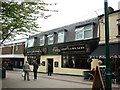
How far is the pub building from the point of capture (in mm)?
19250

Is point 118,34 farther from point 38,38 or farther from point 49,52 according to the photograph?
point 38,38

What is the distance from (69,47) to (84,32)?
2869 mm

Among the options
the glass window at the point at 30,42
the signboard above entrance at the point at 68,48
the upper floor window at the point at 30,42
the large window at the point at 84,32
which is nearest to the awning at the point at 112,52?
the signboard above entrance at the point at 68,48

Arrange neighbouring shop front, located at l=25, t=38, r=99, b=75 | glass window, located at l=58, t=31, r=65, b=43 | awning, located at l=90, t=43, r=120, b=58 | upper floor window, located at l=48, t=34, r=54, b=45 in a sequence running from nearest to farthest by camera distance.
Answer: awning, located at l=90, t=43, r=120, b=58 < neighbouring shop front, located at l=25, t=38, r=99, b=75 < glass window, located at l=58, t=31, r=65, b=43 < upper floor window, located at l=48, t=34, r=54, b=45

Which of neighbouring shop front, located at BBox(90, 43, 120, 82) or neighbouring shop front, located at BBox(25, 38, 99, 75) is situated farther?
neighbouring shop front, located at BBox(25, 38, 99, 75)

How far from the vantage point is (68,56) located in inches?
874

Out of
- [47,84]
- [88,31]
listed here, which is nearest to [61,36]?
[88,31]

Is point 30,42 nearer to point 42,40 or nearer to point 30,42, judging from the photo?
point 30,42

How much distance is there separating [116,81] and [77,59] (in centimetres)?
718

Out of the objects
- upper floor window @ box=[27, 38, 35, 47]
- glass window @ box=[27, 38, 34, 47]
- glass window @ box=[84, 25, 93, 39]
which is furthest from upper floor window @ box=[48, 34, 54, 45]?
glass window @ box=[84, 25, 93, 39]

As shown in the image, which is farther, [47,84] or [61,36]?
[61,36]

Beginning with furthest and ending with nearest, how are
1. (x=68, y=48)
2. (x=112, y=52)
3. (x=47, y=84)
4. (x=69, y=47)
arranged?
1. (x=68, y=48)
2. (x=69, y=47)
3. (x=112, y=52)
4. (x=47, y=84)

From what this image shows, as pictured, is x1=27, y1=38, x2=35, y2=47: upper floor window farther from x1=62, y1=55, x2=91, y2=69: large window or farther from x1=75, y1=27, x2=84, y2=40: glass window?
x1=75, y1=27, x2=84, y2=40: glass window

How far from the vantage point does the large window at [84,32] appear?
19.4m
